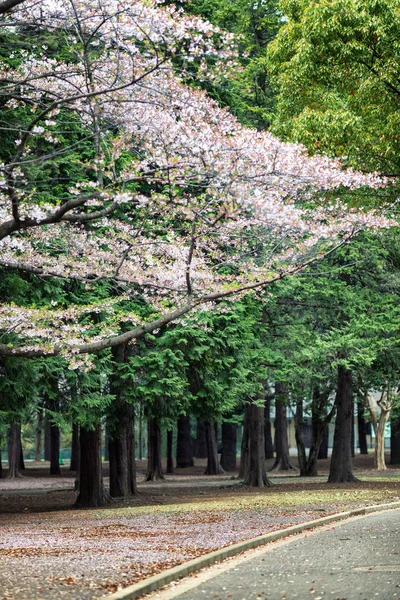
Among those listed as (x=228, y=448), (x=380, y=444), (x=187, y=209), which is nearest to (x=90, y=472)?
(x=187, y=209)

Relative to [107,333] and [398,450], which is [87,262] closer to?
[107,333]

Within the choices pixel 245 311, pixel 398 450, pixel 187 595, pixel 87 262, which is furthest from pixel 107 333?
pixel 398 450

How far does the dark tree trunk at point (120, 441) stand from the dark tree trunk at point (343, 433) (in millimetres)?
7516

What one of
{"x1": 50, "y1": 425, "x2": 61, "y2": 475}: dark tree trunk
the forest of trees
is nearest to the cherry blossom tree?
the forest of trees

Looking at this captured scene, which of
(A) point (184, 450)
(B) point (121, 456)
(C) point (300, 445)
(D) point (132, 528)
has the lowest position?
(D) point (132, 528)

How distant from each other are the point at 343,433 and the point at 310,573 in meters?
22.5

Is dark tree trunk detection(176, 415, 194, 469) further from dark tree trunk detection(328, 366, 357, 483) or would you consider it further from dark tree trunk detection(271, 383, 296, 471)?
dark tree trunk detection(328, 366, 357, 483)

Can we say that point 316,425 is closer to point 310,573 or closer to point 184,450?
point 184,450

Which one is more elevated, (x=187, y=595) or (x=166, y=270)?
(x=166, y=270)

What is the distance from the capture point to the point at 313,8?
15977 millimetres

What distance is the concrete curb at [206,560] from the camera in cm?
860

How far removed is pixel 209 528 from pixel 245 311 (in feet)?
39.8

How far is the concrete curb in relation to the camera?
860 cm

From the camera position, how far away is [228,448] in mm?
52219
